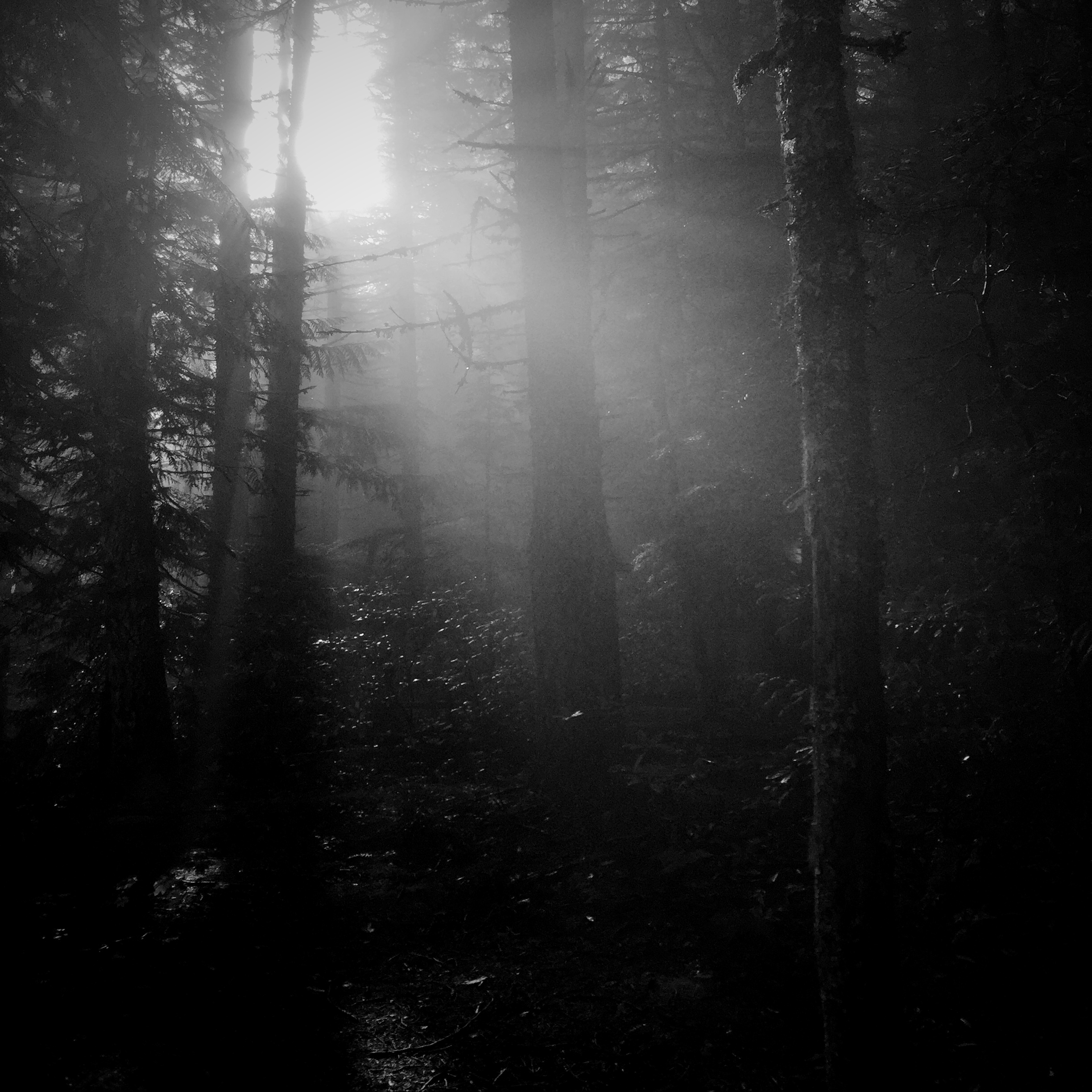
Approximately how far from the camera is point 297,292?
16.2m

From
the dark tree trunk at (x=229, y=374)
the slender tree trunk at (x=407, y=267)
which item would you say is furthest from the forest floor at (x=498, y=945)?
the slender tree trunk at (x=407, y=267)

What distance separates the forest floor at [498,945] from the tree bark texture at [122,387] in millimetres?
1290

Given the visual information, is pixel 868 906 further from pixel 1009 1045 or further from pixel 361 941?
pixel 361 941

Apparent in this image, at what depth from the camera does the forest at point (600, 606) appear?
423 centimetres

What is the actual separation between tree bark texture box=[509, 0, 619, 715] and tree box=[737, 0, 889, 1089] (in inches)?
172

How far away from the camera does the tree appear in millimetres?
3939

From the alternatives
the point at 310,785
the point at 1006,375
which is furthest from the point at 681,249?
the point at 310,785

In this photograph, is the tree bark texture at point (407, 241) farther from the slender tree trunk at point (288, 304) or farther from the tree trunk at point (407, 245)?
the slender tree trunk at point (288, 304)

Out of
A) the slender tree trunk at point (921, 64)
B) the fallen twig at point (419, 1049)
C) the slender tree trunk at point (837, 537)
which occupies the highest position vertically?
the slender tree trunk at point (921, 64)

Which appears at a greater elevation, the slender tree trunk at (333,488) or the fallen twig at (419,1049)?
the slender tree trunk at (333,488)

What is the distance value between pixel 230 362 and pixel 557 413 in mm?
9573

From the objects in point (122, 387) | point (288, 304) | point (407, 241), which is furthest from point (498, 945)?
point (407, 241)

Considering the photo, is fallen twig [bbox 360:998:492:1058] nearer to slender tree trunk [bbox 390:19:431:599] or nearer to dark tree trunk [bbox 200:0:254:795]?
dark tree trunk [bbox 200:0:254:795]

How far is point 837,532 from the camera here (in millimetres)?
4098
